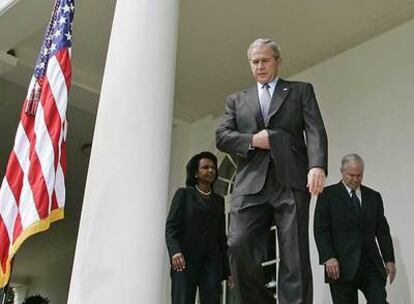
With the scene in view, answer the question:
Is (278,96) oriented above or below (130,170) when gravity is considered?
above

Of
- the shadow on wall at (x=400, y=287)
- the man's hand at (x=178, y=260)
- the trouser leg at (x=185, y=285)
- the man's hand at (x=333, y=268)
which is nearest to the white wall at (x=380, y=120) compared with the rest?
the shadow on wall at (x=400, y=287)

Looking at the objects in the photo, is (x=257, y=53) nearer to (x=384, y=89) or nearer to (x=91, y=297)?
(x=91, y=297)

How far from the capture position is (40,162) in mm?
4590

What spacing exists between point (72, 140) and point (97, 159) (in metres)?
8.13

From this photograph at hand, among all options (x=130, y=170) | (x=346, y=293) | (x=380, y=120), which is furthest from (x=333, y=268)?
(x=380, y=120)

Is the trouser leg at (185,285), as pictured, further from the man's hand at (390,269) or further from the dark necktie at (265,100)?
the dark necktie at (265,100)

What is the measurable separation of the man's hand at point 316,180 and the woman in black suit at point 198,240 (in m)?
1.86

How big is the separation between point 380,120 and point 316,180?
15.1 ft

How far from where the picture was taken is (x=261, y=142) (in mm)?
3680

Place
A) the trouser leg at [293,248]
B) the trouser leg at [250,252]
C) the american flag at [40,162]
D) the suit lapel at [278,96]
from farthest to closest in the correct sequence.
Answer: the american flag at [40,162], the suit lapel at [278,96], the trouser leg at [250,252], the trouser leg at [293,248]

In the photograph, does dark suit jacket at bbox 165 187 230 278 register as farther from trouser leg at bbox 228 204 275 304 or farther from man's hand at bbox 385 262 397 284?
trouser leg at bbox 228 204 275 304

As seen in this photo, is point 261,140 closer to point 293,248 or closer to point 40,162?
point 293,248

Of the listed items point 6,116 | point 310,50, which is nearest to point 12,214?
point 310,50

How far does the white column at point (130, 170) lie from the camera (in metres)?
3.68
